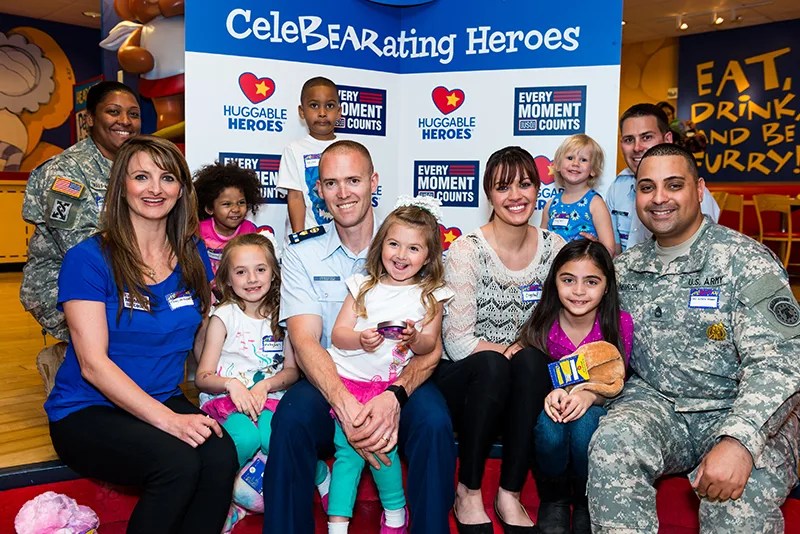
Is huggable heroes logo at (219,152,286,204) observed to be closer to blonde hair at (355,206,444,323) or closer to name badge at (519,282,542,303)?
blonde hair at (355,206,444,323)

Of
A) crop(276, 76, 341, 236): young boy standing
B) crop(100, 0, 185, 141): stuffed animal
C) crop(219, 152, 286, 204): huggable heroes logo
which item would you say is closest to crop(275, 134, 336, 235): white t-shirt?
crop(276, 76, 341, 236): young boy standing

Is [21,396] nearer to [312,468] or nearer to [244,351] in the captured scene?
[244,351]

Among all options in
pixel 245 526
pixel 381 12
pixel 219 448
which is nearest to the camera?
pixel 219 448

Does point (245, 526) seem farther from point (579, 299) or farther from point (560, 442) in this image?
point (579, 299)

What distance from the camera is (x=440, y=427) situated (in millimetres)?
2193

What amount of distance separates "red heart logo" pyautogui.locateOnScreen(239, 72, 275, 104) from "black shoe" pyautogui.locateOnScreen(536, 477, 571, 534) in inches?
97.0

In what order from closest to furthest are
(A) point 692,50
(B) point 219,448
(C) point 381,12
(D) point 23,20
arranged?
(B) point 219,448, (C) point 381,12, (D) point 23,20, (A) point 692,50

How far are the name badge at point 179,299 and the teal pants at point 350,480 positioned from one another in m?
0.61

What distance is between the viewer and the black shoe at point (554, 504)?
240 cm

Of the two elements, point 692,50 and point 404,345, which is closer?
point 404,345

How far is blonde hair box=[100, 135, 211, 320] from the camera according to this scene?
212 centimetres

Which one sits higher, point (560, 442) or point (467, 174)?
point (467, 174)

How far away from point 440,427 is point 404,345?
32cm

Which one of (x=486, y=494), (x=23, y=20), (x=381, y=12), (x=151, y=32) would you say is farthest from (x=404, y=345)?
(x=23, y=20)
